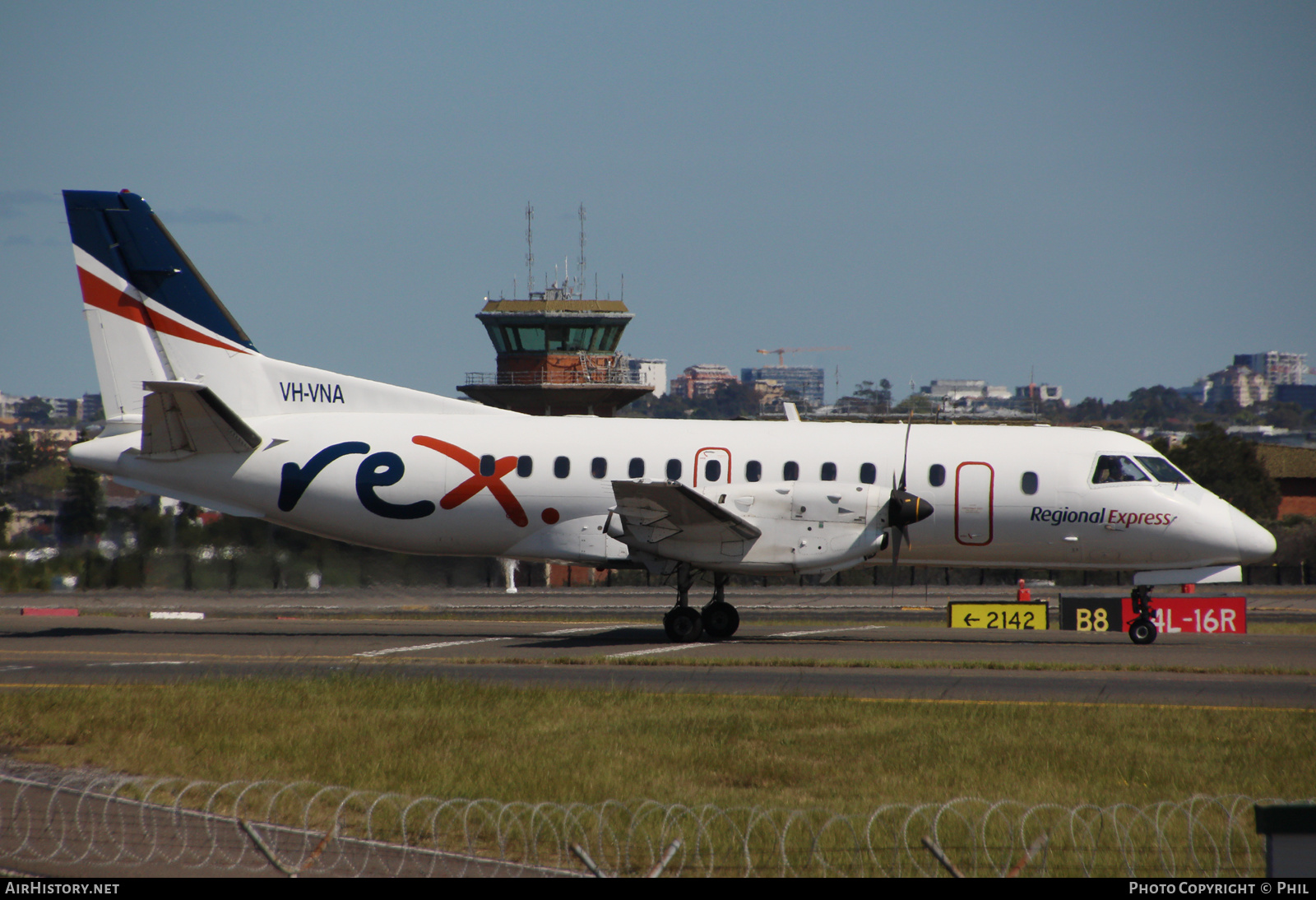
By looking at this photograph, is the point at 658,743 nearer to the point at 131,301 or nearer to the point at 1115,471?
the point at 1115,471

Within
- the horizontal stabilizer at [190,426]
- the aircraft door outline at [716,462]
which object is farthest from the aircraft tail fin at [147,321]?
the aircraft door outline at [716,462]

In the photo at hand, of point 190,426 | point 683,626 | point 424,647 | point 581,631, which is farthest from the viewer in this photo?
point 581,631

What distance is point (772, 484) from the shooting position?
70.5 ft

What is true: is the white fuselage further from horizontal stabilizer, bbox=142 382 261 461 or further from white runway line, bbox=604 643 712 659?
white runway line, bbox=604 643 712 659

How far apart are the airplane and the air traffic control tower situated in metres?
43.8

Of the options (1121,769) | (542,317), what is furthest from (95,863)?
(542,317)

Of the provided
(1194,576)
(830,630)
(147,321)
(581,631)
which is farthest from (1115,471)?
(147,321)

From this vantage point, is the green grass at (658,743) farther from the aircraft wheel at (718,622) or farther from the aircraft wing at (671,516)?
the aircraft wheel at (718,622)

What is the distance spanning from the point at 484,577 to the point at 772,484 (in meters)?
24.3

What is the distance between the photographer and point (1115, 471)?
22281 millimetres

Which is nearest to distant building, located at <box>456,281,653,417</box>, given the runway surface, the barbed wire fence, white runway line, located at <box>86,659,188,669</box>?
the runway surface

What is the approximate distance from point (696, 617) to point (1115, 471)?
28.2 ft

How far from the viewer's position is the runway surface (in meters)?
16.9

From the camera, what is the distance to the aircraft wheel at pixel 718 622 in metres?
22.4
